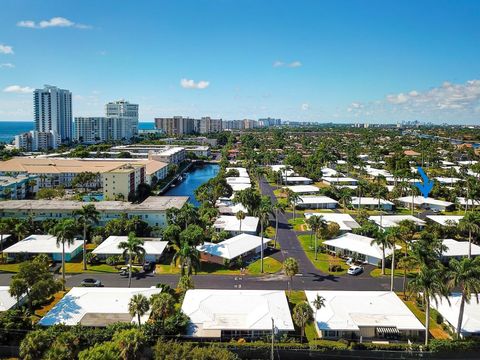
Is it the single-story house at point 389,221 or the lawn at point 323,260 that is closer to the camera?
the lawn at point 323,260

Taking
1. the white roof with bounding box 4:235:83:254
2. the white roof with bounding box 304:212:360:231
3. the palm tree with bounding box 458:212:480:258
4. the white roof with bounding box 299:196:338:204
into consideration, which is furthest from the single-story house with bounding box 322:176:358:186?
the white roof with bounding box 4:235:83:254

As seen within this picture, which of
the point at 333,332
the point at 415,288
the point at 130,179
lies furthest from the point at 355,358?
the point at 130,179

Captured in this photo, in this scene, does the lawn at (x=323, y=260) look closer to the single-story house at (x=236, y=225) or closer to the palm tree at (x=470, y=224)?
the single-story house at (x=236, y=225)

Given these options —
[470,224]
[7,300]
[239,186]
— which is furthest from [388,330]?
[239,186]

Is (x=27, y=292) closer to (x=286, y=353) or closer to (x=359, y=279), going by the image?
(x=286, y=353)

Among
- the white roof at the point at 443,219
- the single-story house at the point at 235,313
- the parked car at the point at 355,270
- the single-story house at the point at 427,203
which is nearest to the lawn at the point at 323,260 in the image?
the parked car at the point at 355,270
